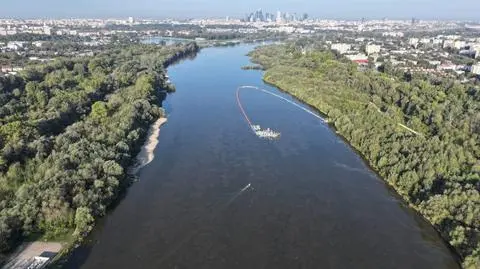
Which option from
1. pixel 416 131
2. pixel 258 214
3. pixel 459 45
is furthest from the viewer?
pixel 459 45

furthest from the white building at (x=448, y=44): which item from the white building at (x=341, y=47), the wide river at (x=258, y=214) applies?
the wide river at (x=258, y=214)

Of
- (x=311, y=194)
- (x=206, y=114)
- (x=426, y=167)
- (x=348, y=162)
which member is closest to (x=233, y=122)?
(x=206, y=114)

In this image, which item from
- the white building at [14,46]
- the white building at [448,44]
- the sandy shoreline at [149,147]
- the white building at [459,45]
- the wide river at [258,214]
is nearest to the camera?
the wide river at [258,214]

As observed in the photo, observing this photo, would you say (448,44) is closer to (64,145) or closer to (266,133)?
(266,133)

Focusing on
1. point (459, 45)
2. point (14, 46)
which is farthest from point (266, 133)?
point (459, 45)

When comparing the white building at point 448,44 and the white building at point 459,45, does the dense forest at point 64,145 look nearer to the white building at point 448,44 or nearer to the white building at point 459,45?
the white building at point 459,45

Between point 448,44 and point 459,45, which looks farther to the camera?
point 448,44

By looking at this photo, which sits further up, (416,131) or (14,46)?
(14,46)

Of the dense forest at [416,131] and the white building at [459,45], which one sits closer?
the dense forest at [416,131]
